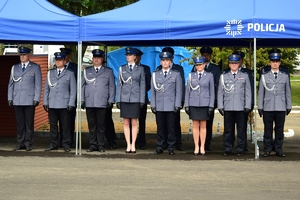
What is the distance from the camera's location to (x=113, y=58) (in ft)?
Result: 93.2

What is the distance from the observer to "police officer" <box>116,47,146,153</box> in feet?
45.0

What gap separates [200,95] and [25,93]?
3.26m

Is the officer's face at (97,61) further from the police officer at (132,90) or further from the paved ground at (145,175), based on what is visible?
the paved ground at (145,175)

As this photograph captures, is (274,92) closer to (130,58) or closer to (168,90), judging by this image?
(168,90)

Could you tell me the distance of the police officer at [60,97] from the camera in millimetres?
13909

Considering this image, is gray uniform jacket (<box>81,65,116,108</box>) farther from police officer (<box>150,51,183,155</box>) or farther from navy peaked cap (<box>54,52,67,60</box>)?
police officer (<box>150,51,183,155</box>)

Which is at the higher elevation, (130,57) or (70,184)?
(130,57)

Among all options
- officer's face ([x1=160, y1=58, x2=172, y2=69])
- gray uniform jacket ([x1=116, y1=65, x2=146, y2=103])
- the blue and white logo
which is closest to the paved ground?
gray uniform jacket ([x1=116, y1=65, x2=146, y2=103])

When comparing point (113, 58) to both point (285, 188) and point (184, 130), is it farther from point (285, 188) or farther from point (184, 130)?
point (285, 188)

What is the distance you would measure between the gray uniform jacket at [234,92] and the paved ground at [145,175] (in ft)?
2.97

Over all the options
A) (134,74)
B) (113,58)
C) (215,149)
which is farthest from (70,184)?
(113,58)

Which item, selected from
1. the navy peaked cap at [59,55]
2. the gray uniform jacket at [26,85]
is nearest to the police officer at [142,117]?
the navy peaked cap at [59,55]

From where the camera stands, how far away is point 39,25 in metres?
13.1

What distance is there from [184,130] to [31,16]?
20.8 ft
